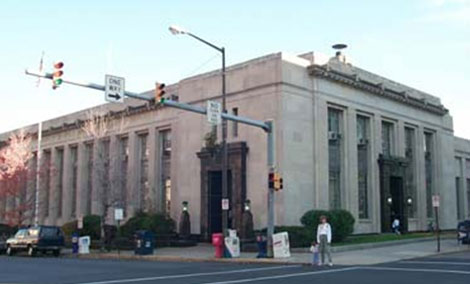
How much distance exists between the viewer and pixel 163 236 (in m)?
38.4

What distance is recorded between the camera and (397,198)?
4531 cm

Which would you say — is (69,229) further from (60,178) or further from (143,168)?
(60,178)

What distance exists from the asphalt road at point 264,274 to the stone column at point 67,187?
34436 mm

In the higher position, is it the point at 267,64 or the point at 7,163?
the point at 267,64

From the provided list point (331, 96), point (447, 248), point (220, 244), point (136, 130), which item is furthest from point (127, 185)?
point (447, 248)

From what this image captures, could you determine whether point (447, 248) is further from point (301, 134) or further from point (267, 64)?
point (267, 64)

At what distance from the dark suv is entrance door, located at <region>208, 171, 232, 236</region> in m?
9.19

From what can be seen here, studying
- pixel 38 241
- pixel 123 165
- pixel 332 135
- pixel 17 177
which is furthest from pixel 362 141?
pixel 17 177

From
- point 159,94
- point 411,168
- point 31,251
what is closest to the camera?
point 159,94

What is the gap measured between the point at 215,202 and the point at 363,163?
1088 cm

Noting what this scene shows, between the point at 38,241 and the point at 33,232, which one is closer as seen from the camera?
the point at 38,241

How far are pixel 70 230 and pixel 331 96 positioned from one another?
21602 millimetres

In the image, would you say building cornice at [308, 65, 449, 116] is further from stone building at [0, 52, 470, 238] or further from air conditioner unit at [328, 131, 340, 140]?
air conditioner unit at [328, 131, 340, 140]

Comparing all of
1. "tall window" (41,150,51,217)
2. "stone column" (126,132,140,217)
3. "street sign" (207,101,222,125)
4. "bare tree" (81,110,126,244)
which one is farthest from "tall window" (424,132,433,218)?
"tall window" (41,150,51,217)
